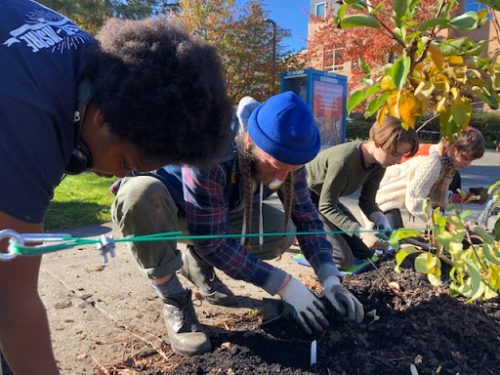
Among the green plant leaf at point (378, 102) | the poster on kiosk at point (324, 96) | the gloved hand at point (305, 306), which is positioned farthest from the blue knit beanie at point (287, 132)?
the poster on kiosk at point (324, 96)

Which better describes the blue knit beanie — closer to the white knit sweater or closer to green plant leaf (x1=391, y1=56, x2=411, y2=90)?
green plant leaf (x1=391, y1=56, x2=411, y2=90)

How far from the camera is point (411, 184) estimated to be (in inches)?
129

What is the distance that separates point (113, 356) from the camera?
189cm

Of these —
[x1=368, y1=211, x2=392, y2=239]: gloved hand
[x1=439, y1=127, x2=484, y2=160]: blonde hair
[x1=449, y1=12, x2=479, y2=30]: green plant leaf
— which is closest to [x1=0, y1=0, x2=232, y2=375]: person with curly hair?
[x1=449, y1=12, x2=479, y2=30]: green plant leaf

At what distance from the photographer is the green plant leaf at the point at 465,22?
1081mm

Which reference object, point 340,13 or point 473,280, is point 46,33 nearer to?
point 340,13

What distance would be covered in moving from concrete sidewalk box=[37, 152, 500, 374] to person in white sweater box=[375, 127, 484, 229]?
0.98 meters

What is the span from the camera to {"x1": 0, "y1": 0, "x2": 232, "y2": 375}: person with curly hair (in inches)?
38.6

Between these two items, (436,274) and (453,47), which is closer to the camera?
(453,47)

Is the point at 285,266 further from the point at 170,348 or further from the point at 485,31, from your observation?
the point at 485,31

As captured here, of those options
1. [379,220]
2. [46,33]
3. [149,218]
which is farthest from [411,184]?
[46,33]

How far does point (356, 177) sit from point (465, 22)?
82.9 inches

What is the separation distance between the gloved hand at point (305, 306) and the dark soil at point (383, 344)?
0.06 meters

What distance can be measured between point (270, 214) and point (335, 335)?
2.77 feet
